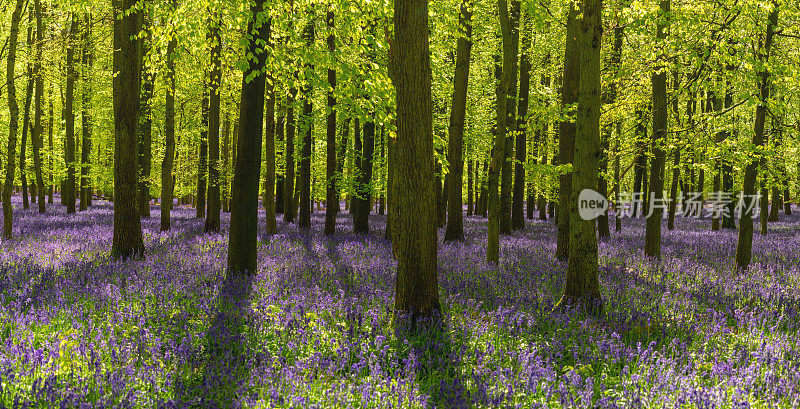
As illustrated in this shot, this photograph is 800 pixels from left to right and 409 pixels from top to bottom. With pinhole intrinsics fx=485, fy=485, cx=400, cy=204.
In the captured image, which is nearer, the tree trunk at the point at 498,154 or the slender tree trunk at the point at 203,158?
the tree trunk at the point at 498,154

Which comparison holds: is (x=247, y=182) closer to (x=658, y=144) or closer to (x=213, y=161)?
(x=213, y=161)

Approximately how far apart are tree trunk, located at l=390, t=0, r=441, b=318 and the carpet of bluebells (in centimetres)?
47

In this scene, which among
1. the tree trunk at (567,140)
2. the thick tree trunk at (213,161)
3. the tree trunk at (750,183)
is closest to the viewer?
the tree trunk at (750,183)

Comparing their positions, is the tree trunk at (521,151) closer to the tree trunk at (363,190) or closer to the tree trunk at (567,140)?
the tree trunk at (363,190)

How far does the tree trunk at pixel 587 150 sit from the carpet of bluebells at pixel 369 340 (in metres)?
0.44

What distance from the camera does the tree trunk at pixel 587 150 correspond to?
6.41m

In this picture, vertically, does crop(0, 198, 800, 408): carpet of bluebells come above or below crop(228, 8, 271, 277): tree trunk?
below

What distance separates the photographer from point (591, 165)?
646cm

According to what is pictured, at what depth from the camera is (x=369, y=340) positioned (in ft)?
15.7

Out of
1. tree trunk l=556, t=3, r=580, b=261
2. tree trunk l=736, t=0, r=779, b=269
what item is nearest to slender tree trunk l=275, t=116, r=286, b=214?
tree trunk l=556, t=3, r=580, b=261

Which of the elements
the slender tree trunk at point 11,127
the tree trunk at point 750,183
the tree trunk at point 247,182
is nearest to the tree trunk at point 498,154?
the tree trunk at point 247,182

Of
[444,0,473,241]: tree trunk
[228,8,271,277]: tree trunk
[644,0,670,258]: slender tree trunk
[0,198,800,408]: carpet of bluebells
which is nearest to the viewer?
[0,198,800,408]: carpet of bluebells

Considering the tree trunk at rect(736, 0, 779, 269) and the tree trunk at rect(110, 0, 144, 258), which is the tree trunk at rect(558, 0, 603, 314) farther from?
the tree trunk at rect(110, 0, 144, 258)

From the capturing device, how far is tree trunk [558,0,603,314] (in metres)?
6.41
